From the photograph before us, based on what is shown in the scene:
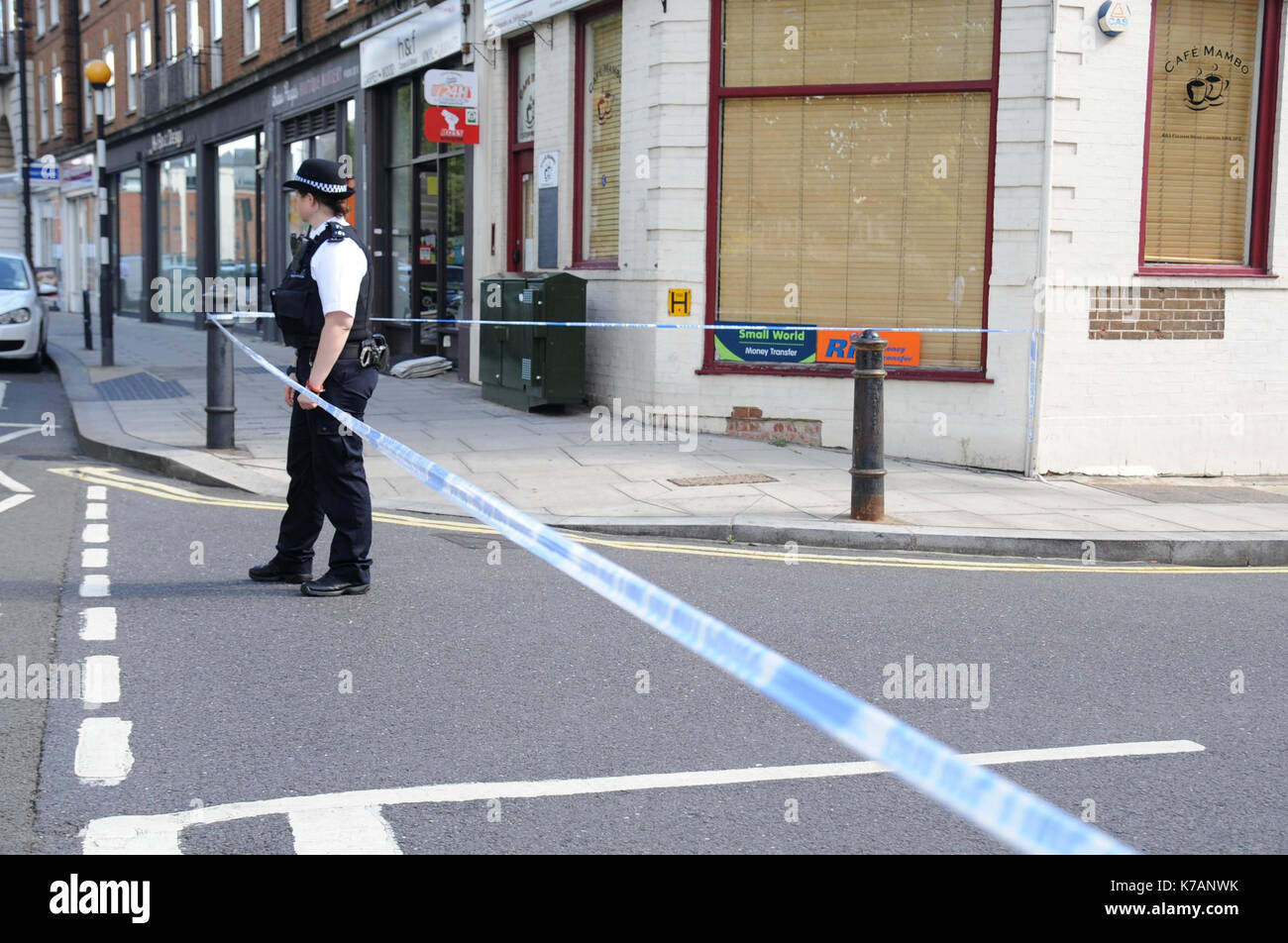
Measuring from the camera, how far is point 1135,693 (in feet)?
17.5

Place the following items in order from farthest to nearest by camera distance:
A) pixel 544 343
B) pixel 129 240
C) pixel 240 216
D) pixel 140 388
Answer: pixel 129 240, pixel 240 216, pixel 140 388, pixel 544 343

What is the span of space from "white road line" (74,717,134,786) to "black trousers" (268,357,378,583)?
1.99 metres

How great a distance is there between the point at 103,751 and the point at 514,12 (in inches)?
492

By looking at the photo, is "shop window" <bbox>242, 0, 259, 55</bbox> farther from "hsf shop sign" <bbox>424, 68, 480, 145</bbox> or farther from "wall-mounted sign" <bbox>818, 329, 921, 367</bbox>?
"wall-mounted sign" <bbox>818, 329, 921, 367</bbox>

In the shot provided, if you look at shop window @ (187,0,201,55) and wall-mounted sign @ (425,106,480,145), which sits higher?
shop window @ (187,0,201,55)

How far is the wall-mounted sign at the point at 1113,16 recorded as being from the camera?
11.3 m

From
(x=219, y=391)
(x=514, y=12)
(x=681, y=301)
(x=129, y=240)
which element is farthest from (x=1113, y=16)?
(x=129, y=240)

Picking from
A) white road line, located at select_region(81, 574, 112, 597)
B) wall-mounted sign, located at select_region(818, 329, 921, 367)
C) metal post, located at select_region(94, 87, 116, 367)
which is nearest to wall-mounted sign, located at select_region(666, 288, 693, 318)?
wall-mounted sign, located at select_region(818, 329, 921, 367)

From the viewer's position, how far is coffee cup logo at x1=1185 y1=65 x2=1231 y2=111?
470 inches

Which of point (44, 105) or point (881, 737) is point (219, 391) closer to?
point (881, 737)

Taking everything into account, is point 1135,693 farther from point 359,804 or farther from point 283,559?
point 283,559

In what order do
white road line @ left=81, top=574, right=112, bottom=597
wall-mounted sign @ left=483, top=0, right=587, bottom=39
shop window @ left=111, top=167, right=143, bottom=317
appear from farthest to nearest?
shop window @ left=111, top=167, right=143, bottom=317 → wall-mounted sign @ left=483, top=0, right=587, bottom=39 → white road line @ left=81, top=574, right=112, bottom=597

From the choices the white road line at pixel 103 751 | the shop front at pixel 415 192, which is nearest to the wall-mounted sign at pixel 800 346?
the shop front at pixel 415 192

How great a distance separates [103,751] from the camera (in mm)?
4379
